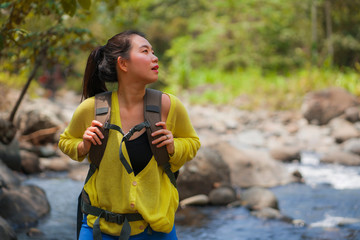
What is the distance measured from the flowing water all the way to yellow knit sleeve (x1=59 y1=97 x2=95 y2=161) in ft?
8.75

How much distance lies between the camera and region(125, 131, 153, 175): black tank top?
2020 mm

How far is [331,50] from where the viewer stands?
17797 mm

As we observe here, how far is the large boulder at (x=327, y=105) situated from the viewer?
460 inches

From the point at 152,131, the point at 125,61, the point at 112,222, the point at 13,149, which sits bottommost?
the point at 13,149

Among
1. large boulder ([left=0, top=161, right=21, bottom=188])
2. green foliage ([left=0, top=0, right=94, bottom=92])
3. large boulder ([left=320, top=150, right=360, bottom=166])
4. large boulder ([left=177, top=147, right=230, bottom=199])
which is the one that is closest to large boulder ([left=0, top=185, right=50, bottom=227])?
large boulder ([left=0, top=161, right=21, bottom=188])

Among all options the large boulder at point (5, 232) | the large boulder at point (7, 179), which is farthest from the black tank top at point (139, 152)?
the large boulder at point (7, 179)

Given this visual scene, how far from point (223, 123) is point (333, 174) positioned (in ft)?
17.0

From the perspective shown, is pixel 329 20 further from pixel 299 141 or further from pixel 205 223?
pixel 205 223

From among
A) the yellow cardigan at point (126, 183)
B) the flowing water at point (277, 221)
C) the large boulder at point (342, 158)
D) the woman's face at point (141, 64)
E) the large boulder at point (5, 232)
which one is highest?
the woman's face at point (141, 64)

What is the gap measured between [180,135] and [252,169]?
5.02 metres

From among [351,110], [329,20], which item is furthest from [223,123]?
[329,20]

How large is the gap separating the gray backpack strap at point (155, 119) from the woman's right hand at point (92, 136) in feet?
0.69

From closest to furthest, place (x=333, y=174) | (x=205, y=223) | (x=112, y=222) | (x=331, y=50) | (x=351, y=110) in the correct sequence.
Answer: (x=112, y=222) → (x=205, y=223) → (x=333, y=174) → (x=351, y=110) → (x=331, y=50)

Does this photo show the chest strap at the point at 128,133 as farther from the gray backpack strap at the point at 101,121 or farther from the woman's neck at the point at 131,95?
the woman's neck at the point at 131,95
